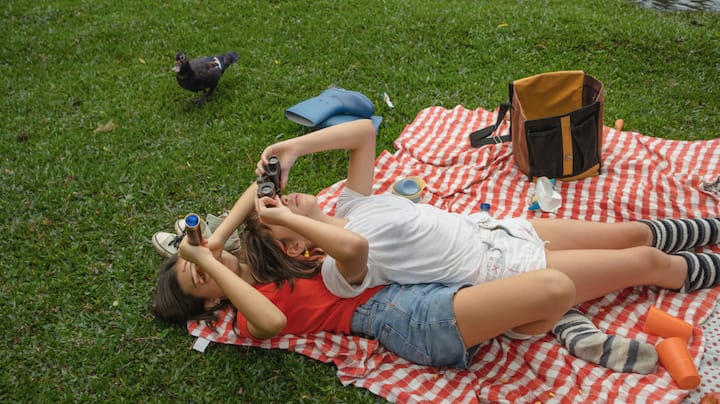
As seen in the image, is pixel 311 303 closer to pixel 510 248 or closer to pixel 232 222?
pixel 232 222

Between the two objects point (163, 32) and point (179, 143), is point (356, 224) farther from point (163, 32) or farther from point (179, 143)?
point (163, 32)

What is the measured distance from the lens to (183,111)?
5.04 meters

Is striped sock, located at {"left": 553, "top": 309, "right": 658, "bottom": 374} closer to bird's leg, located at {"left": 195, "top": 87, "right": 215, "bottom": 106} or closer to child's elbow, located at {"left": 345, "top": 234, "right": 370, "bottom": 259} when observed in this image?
child's elbow, located at {"left": 345, "top": 234, "right": 370, "bottom": 259}

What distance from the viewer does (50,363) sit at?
2.92 meters

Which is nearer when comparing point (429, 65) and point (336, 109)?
point (336, 109)

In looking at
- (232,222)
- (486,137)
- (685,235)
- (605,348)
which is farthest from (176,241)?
(685,235)

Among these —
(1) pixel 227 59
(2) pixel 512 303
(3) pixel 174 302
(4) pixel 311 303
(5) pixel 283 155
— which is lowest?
(3) pixel 174 302

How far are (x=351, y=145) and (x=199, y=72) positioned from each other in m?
2.42

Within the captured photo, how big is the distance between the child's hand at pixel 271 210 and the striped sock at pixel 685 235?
2147mm

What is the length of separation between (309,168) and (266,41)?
252 cm

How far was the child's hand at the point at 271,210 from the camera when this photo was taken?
2.48 metres

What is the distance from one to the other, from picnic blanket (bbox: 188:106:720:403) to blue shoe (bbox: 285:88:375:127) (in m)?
0.43

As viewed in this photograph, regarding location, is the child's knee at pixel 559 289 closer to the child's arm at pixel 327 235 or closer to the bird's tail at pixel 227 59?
the child's arm at pixel 327 235

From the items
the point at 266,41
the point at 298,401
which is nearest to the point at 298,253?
the point at 298,401
